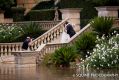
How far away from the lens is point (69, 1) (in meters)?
39.7

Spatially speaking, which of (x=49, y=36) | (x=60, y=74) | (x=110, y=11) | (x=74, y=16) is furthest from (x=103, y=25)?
(x=60, y=74)

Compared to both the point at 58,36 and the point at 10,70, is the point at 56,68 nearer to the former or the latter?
the point at 10,70

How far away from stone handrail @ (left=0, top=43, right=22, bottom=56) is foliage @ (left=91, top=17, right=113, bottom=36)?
4.75 meters

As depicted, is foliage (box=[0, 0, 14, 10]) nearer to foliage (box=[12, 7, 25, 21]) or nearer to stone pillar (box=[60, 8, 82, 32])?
foliage (box=[12, 7, 25, 21])

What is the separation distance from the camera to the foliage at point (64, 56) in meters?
24.9

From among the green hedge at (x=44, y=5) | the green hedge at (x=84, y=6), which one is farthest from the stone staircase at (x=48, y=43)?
the green hedge at (x=44, y=5)

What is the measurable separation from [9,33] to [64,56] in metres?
9.95

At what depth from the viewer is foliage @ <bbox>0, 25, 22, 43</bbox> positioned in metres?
33.5

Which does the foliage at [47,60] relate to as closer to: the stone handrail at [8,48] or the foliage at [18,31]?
the stone handrail at [8,48]

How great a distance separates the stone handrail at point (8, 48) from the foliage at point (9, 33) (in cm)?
124

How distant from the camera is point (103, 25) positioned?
28.3m

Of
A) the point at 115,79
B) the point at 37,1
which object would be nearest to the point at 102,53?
the point at 115,79

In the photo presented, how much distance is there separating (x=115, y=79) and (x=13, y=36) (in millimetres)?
15994

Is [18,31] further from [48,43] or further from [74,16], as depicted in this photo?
[48,43]
